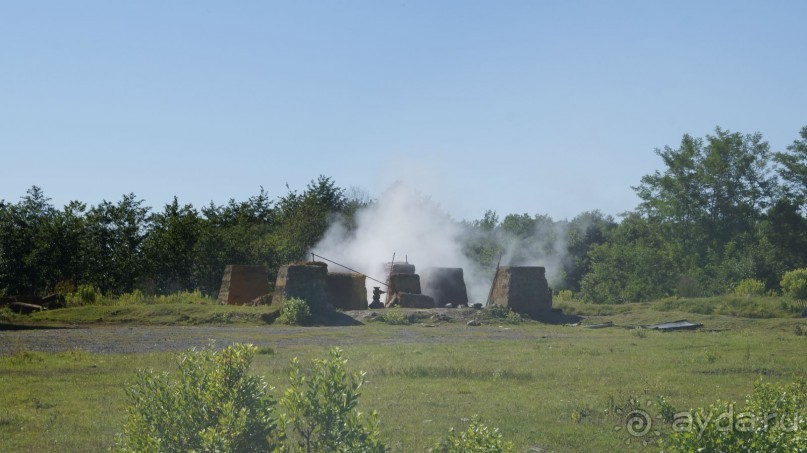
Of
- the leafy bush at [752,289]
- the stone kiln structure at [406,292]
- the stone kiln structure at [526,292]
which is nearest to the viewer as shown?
the stone kiln structure at [526,292]

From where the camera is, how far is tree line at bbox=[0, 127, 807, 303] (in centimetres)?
3769

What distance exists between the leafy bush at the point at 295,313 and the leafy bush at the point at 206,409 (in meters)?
19.5

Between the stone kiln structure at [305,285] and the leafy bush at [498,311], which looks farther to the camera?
the leafy bush at [498,311]

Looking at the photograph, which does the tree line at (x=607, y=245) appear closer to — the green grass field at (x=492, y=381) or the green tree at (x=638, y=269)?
the green tree at (x=638, y=269)

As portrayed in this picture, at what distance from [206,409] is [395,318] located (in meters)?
20.8

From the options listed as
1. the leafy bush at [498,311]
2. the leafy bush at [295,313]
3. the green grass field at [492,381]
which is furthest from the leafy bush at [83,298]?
the leafy bush at [498,311]

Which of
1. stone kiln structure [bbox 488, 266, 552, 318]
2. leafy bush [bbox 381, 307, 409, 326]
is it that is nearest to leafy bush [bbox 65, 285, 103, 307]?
leafy bush [bbox 381, 307, 409, 326]

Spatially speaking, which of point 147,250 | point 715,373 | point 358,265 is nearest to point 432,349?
point 715,373

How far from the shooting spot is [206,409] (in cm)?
521

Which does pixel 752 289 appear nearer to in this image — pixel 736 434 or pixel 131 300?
pixel 131 300

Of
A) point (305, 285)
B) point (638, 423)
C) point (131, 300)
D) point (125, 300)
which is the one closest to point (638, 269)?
point (305, 285)

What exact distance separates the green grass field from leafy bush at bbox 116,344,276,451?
2.73m

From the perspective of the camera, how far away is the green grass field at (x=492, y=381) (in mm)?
8305

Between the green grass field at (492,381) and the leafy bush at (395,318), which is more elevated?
the leafy bush at (395,318)
